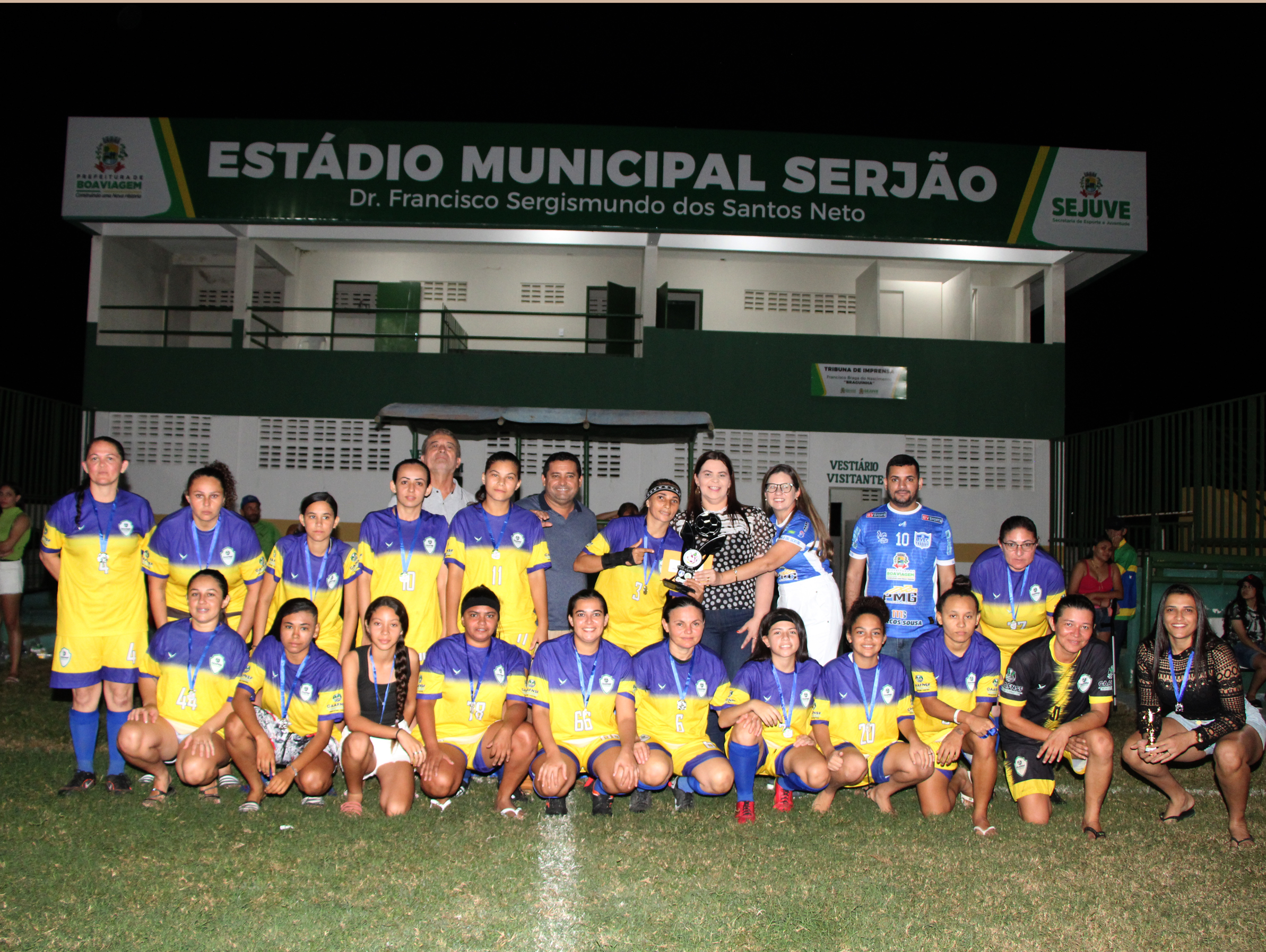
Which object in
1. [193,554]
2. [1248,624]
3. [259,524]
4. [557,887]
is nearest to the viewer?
[557,887]

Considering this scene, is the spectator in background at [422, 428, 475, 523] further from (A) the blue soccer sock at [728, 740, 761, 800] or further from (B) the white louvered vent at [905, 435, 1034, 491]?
(B) the white louvered vent at [905, 435, 1034, 491]

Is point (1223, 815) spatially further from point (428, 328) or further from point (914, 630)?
point (428, 328)

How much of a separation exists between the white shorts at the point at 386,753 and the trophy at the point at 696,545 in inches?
67.5

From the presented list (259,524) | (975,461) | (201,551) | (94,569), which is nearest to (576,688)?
(201,551)

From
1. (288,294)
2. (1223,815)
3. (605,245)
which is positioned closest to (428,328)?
(288,294)

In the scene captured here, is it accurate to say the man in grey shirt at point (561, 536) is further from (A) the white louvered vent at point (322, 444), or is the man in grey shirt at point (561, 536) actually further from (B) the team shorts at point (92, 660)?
(A) the white louvered vent at point (322, 444)

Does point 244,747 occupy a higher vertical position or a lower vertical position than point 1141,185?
lower

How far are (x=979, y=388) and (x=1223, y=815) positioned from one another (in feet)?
32.8

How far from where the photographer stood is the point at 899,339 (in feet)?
46.2

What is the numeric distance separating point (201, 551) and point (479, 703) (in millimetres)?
1873

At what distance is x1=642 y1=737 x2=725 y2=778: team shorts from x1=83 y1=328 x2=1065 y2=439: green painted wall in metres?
9.36

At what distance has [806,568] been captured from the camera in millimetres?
5555

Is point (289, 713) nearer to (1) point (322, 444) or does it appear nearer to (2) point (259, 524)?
(2) point (259, 524)

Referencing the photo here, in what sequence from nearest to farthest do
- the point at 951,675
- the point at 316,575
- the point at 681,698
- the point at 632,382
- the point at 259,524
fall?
the point at 681,698, the point at 951,675, the point at 316,575, the point at 259,524, the point at 632,382
